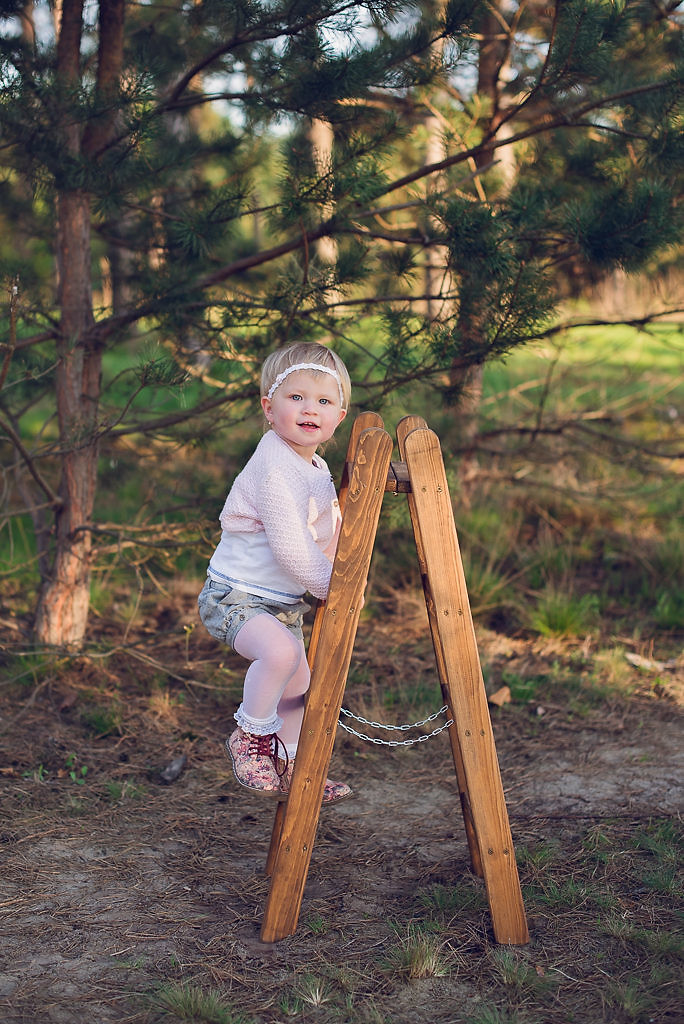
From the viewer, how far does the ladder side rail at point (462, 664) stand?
2350mm

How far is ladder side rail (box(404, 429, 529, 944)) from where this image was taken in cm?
235

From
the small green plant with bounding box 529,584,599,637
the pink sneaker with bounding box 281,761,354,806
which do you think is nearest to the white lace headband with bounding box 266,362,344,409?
the pink sneaker with bounding box 281,761,354,806

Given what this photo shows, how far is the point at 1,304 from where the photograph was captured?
382 centimetres

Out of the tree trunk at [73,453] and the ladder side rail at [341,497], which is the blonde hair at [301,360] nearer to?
the ladder side rail at [341,497]

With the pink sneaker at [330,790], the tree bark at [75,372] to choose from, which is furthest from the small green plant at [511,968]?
the tree bark at [75,372]

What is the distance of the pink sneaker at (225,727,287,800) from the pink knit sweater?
39cm

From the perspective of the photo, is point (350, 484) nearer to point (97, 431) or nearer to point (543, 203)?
point (97, 431)

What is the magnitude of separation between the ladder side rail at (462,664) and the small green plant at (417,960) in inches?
7.4

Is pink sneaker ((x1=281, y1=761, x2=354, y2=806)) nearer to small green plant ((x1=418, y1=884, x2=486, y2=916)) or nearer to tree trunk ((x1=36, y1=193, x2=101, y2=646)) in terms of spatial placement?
small green plant ((x1=418, y1=884, x2=486, y2=916))

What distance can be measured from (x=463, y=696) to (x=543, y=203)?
216 cm

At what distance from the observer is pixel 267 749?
2508 millimetres

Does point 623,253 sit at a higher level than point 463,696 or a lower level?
higher

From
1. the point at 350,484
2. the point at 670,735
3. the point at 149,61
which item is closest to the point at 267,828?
the point at 350,484

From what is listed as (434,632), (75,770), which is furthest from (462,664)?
(75,770)
